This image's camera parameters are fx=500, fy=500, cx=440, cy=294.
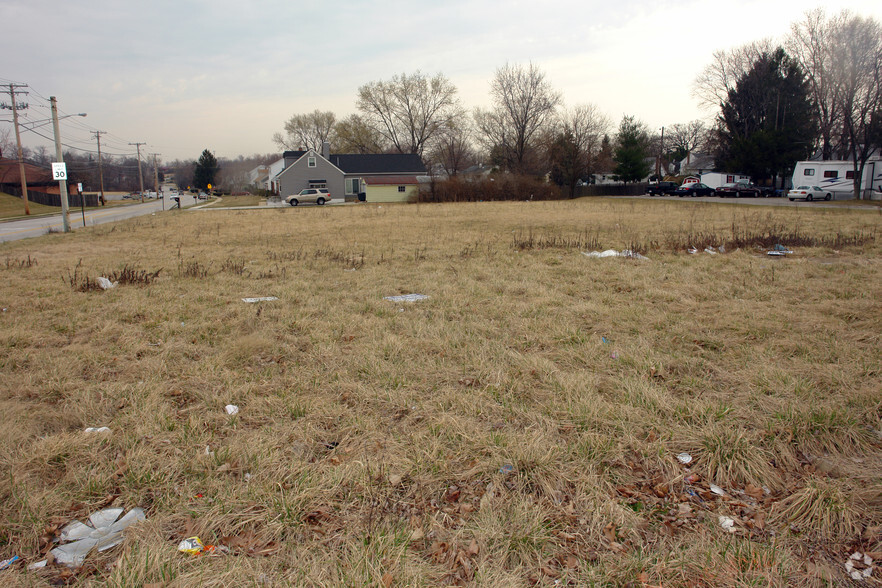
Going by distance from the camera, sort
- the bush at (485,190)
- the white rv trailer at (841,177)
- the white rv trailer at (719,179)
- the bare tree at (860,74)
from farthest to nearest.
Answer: the bush at (485,190) → the white rv trailer at (719,179) → the white rv trailer at (841,177) → the bare tree at (860,74)

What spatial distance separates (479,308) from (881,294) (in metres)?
6.24

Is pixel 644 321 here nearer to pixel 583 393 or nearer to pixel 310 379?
pixel 583 393

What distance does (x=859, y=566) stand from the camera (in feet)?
8.30

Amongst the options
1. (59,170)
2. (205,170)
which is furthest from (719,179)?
(205,170)

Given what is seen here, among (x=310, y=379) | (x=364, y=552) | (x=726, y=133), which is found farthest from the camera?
(x=726, y=133)

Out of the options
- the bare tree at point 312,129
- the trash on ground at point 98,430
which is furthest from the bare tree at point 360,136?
the trash on ground at point 98,430

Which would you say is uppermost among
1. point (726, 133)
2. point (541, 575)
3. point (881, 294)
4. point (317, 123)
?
point (317, 123)

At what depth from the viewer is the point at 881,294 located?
7742 mm

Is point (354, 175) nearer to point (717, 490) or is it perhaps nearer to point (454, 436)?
point (454, 436)

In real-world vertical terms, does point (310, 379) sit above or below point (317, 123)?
below

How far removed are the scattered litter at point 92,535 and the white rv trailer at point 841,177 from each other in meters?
47.8

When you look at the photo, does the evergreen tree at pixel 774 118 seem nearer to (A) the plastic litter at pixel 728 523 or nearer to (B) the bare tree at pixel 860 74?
(B) the bare tree at pixel 860 74

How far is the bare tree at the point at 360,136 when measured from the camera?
7656cm

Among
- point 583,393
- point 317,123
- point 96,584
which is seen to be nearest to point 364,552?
point 96,584
